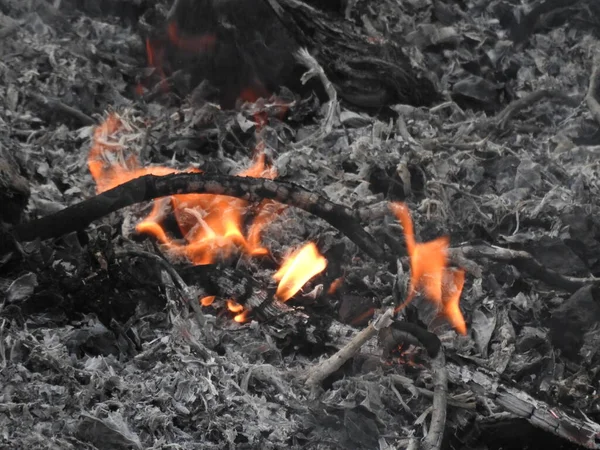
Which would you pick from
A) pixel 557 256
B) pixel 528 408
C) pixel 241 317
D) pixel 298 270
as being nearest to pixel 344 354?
pixel 241 317

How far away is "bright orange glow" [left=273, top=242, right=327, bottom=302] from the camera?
167 inches

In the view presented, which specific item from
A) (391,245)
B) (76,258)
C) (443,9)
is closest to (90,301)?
(76,258)

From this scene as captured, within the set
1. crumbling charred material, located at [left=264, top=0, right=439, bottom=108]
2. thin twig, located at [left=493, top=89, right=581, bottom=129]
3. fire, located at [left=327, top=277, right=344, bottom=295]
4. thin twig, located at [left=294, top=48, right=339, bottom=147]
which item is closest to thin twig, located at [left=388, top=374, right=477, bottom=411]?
fire, located at [left=327, top=277, right=344, bottom=295]

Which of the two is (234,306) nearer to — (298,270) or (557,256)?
(298,270)

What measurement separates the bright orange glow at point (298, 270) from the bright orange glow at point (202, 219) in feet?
0.66

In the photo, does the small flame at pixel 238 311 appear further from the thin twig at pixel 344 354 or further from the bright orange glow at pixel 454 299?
the bright orange glow at pixel 454 299

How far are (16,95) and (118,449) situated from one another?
351cm

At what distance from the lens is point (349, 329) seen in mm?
4086

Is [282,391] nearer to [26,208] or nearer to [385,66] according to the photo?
[26,208]

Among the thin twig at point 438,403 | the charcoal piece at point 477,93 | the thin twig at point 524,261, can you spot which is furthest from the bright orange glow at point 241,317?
the charcoal piece at point 477,93

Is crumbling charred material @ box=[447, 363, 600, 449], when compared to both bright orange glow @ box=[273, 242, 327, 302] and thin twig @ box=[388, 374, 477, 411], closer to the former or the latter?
thin twig @ box=[388, 374, 477, 411]

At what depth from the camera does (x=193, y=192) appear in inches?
172

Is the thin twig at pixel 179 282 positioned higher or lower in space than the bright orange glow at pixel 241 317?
higher

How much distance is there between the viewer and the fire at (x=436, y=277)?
14.1 feet
